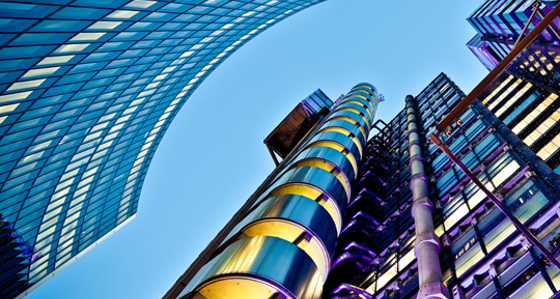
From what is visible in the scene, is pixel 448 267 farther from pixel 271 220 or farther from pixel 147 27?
pixel 147 27

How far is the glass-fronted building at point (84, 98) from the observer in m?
22.5

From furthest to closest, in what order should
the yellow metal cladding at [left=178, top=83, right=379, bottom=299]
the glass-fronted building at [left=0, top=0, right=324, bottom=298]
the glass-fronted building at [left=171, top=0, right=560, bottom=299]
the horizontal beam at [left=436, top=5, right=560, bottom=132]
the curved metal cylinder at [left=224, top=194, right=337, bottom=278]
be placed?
the glass-fronted building at [left=0, top=0, right=324, bottom=298], the curved metal cylinder at [left=224, top=194, right=337, bottom=278], the yellow metal cladding at [left=178, top=83, right=379, bottom=299], the glass-fronted building at [left=171, top=0, right=560, bottom=299], the horizontal beam at [left=436, top=5, right=560, bottom=132]

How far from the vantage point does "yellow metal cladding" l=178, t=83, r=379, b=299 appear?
11266mm

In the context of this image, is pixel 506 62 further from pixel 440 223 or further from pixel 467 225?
pixel 440 223

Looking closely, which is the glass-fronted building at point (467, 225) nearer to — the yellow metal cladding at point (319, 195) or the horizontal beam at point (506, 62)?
the yellow metal cladding at point (319, 195)

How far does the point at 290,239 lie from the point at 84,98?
27.3 m

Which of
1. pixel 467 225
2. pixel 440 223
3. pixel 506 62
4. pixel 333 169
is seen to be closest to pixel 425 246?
pixel 467 225

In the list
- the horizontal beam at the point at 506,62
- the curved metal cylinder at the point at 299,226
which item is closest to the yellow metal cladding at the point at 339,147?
the curved metal cylinder at the point at 299,226

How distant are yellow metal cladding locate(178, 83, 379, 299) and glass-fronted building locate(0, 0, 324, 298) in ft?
57.2

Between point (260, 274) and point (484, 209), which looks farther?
point (484, 209)

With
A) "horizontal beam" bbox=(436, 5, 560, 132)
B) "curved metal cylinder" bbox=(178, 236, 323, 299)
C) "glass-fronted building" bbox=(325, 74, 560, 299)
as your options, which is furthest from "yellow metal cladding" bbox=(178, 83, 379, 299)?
"horizontal beam" bbox=(436, 5, 560, 132)

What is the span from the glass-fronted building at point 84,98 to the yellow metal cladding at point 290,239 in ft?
57.2

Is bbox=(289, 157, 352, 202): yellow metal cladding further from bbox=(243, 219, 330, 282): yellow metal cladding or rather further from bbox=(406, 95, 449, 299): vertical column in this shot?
bbox=(243, 219, 330, 282): yellow metal cladding

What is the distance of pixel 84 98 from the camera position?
31.7m
